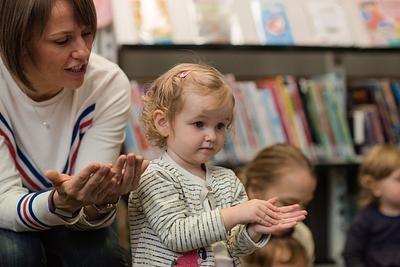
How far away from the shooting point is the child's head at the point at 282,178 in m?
2.11

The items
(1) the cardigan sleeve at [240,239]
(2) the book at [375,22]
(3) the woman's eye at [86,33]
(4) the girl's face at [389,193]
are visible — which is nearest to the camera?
(1) the cardigan sleeve at [240,239]

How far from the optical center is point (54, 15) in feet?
4.85

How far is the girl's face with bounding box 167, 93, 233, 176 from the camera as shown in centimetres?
144

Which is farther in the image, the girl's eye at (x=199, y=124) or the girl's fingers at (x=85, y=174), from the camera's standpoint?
the girl's eye at (x=199, y=124)

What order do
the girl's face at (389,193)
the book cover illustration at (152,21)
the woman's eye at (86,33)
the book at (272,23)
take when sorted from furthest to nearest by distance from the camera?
the book at (272,23) < the book cover illustration at (152,21) < the girl's face at (389,193) < the woman's eye at (86,33)

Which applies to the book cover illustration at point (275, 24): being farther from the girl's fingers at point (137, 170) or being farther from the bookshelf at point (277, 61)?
the girl's fingers at point (137, 170)

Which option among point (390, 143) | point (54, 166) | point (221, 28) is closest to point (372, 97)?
point (390, 143)

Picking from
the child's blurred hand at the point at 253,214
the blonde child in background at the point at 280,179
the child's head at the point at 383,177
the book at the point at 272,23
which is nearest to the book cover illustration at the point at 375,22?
the book at the point at 272,23

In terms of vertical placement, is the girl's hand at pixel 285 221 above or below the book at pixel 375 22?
below

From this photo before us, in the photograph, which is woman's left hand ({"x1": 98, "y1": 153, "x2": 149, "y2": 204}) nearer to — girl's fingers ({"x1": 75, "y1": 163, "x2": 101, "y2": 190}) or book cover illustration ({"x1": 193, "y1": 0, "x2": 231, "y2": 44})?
girl's fingers ({"x1": 75, "y1": 163, "x2": 101, "y2": 190})

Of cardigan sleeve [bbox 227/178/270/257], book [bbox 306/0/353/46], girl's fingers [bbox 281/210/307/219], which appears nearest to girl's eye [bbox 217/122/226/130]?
cardigan sleeve [bbox 227/178/270/257]

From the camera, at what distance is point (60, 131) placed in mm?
1645

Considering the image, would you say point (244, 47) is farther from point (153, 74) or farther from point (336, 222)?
point (336, 222)

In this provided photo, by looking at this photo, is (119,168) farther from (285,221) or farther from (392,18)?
(392,18)
